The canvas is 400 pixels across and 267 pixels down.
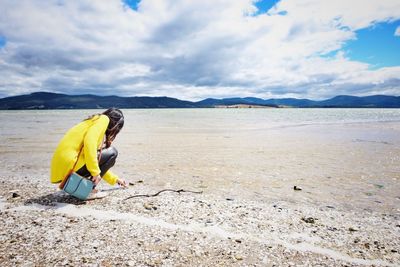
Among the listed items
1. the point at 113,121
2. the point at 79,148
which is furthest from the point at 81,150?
the point at 113,121

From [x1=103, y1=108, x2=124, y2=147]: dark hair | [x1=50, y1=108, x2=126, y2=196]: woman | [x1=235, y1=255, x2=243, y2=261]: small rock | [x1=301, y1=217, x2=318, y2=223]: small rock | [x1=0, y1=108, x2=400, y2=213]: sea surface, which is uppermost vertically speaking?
[x1=103, y1=108, x2=124, y2=147]: dark hair

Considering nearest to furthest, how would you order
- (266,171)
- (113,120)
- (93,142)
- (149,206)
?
(93,142), (113,120), (149,206), (266,171)

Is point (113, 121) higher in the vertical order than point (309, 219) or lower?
higher

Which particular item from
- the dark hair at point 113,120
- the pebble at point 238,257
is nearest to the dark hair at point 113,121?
the dark hair at point 113,120

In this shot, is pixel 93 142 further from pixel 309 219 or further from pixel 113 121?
pixel 309 219

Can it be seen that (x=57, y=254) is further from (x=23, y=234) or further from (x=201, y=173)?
(x=201, y=173)

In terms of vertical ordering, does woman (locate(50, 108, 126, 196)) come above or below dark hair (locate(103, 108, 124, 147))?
below

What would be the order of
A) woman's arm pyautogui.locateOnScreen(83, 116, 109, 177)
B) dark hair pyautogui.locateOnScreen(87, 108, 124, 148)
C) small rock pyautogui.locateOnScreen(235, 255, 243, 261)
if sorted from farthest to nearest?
dark hair pyautogui.locateOnScreen(87, 108, 124, 148)
woman's arm pyautogui.locateOnScreen(83, 116, 109, 177)
small rock pyautogui.locateOnScreen(235, 255, 243, 261)

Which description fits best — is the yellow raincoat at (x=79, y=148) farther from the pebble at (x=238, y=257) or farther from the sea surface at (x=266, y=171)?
the pebble at (x=238, y=257)

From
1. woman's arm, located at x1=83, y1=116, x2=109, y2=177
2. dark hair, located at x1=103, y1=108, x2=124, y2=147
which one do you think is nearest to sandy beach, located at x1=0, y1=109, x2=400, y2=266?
woman's arm, located at x1=83, y1=116, x2=109, y2=177

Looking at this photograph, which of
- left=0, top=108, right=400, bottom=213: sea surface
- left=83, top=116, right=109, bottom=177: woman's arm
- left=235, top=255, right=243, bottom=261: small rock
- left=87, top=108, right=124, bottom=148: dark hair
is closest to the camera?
left=235, top=255, right=243, bottom=261: small rock

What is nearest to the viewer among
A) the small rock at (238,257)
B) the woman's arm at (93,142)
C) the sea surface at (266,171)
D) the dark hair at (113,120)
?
the small rock at (238,257)

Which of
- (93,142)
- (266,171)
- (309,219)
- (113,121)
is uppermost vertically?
(113,121)

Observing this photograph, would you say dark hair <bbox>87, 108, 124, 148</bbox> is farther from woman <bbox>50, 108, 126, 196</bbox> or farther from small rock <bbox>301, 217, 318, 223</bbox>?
small rock <bbox>301, 217, 318, 223</bbox>
